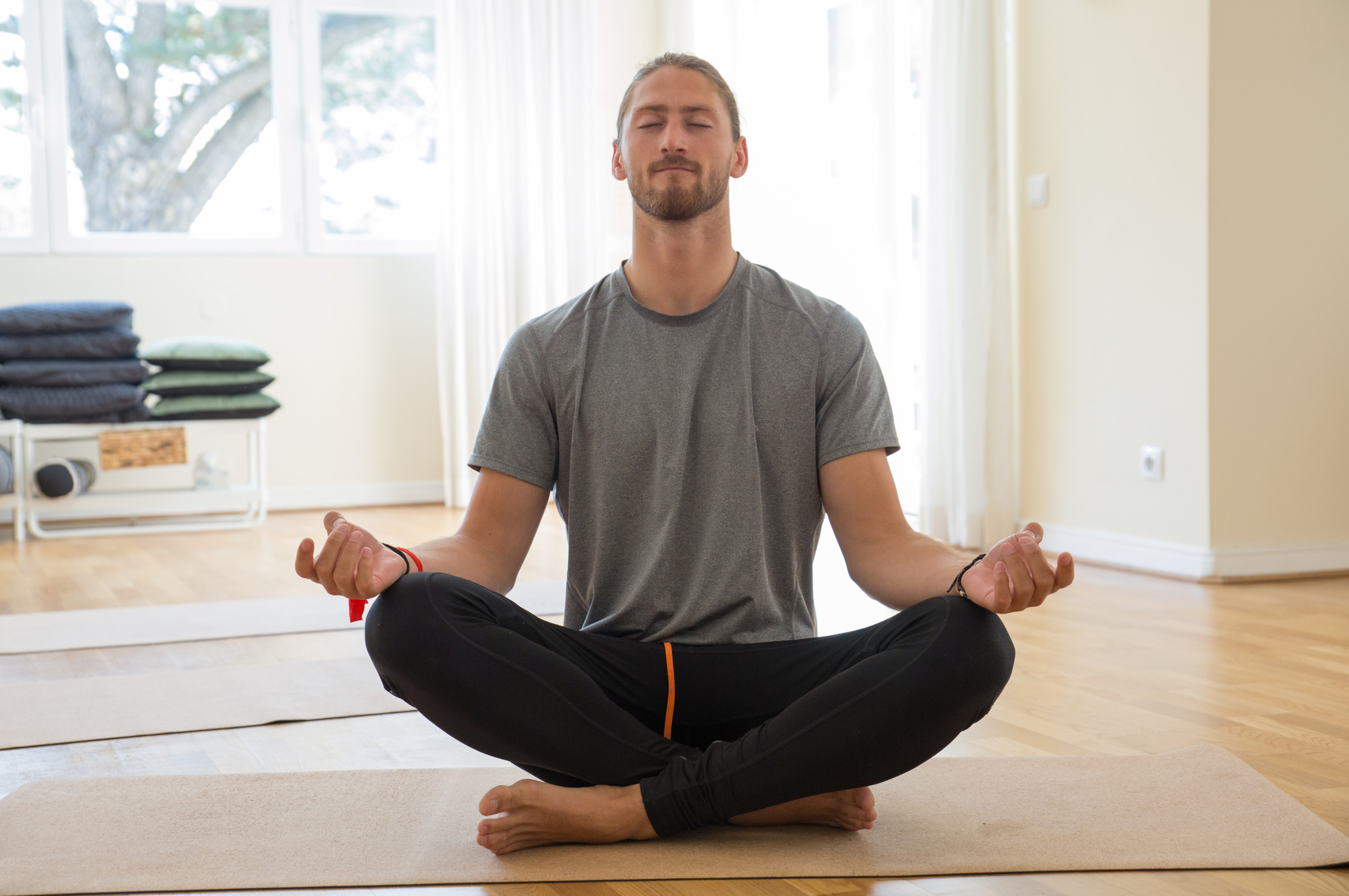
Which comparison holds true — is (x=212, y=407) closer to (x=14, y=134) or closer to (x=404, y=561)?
(x=14, y=134)

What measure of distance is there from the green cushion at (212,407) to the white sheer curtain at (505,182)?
2.57 ft

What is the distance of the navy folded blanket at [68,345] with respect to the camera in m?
4.64

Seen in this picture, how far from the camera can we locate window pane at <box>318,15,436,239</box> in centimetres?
555

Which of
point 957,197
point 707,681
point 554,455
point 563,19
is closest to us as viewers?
point 707,681

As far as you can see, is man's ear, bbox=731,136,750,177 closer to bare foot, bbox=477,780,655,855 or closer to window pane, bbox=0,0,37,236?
bare foot, bbox=477,780,655,855

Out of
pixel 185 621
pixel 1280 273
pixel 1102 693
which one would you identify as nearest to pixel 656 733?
pixel 1102 693

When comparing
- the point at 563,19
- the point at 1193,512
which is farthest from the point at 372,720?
Answer: the point at 563,19

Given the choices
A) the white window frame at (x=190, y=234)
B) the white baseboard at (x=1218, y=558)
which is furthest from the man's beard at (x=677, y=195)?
the white window frame at (x=190, y=234)

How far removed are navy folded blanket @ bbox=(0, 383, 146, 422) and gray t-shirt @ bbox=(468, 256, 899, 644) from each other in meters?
3.49

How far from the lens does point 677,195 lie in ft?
5.41

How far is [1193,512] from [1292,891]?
2.33m

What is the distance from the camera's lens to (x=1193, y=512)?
3.52m

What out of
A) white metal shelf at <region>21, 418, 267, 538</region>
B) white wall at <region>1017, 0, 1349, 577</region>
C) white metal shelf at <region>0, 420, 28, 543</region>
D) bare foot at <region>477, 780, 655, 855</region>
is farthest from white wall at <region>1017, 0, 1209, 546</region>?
white metal shelf at <region>0, 420, 28, 543</region>

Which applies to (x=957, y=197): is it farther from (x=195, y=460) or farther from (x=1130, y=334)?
(x=195, y=460)
